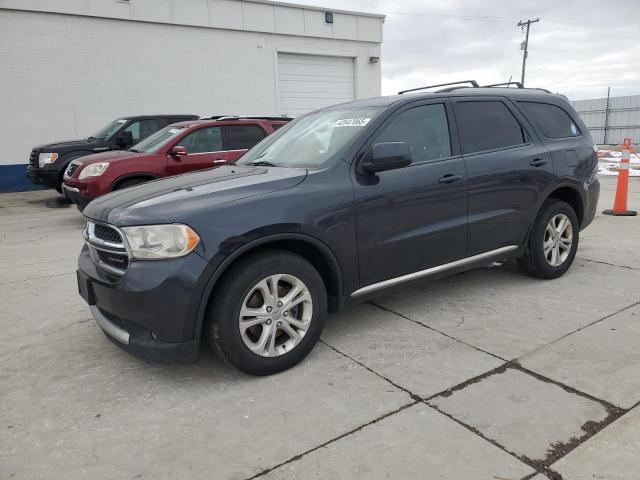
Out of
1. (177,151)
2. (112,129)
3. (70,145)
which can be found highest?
(112,129)

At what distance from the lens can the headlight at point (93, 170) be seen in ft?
25.5

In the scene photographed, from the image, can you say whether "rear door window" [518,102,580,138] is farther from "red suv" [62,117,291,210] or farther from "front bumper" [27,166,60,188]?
"front bumper" [27,166,60,188]

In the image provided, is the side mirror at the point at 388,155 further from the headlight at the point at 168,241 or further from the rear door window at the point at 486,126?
the headlight at the point at 168,241

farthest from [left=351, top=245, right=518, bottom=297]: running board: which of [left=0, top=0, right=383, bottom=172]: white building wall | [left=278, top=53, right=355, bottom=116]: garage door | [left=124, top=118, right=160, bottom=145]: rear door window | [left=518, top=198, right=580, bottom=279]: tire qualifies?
[left=278, top=53, right=355, bottom=116]: garage door

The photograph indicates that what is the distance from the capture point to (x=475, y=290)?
462cm

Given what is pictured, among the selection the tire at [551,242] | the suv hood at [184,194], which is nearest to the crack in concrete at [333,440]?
the suv hood at [184,194]

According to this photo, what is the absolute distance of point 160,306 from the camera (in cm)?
283

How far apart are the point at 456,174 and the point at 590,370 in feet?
5.36

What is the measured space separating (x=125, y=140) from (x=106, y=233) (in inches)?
288

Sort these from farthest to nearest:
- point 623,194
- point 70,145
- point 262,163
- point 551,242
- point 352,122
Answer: point 70,145
point 623,194
point 551,242
point 262,163
point 352,122

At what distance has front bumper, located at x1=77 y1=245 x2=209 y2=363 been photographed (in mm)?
2824

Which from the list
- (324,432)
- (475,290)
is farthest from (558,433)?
(475,290)

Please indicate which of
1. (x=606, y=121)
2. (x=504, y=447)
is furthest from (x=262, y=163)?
(x=606, y=121)

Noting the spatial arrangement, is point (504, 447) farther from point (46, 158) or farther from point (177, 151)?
point (46, 158)
